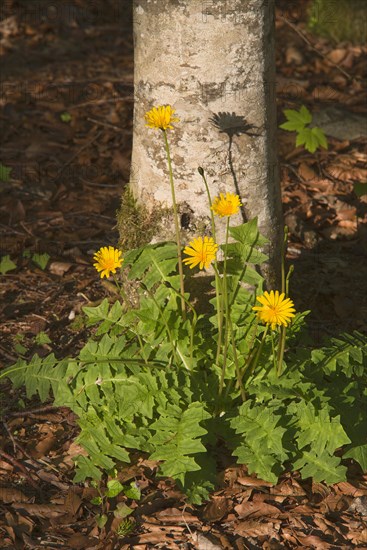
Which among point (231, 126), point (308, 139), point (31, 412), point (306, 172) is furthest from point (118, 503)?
point (306, 172)

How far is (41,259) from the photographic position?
4328mm

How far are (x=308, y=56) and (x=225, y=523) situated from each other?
5.39 meters

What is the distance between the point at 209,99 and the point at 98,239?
1.69m

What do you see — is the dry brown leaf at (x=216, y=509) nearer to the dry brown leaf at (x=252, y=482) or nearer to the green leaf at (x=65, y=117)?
the dry brown leaf at (x=252, y=482)

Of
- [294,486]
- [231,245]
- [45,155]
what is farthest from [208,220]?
[45,155]

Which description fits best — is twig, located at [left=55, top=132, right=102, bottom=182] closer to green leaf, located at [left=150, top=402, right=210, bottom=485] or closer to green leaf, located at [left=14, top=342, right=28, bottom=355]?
green leaf, located at [left=14, top=342, right=28, bottom=355]

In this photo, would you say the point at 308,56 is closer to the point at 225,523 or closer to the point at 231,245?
the point at 231,245

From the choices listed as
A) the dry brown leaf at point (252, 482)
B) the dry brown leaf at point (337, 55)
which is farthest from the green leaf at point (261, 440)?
the dry brown leaf at point (337, 55)

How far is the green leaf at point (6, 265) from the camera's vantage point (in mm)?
4227

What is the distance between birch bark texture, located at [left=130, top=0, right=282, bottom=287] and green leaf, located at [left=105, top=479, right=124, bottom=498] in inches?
42.9

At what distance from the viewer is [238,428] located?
2.67 m

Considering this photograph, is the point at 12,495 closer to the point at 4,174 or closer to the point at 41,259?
the point at 41,259

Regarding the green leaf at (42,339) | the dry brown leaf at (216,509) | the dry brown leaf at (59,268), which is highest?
the dry brown leaf at (59,268)

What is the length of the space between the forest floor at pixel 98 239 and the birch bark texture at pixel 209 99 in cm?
86
